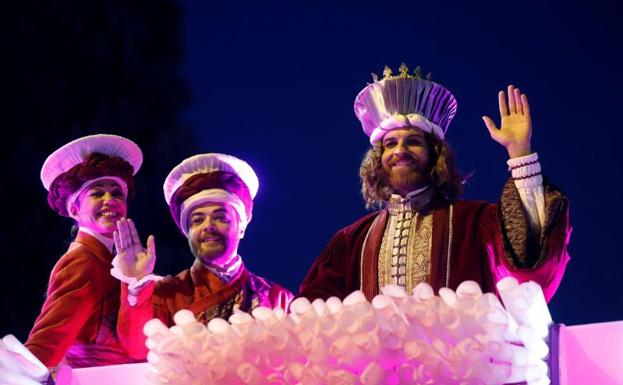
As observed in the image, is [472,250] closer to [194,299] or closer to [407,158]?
[407,158]

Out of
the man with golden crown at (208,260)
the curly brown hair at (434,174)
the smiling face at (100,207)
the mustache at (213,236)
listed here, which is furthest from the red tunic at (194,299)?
the curly brown hair at (434,174)

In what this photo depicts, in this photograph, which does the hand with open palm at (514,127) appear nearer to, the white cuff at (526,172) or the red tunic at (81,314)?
the white cuff at (526,172)

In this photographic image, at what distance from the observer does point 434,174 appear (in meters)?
3.39

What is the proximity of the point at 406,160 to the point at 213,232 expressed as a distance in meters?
0.65

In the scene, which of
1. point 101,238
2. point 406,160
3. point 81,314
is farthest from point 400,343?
point 101,238

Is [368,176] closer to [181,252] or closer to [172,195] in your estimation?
[172,195]

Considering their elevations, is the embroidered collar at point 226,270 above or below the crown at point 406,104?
below

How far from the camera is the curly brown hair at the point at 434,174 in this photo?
11.1 feet

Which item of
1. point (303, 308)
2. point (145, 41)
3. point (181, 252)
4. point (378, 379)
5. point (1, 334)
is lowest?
point (378, 379)

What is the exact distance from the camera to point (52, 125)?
5820mm

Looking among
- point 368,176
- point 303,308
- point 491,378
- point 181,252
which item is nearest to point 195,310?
point 368,176

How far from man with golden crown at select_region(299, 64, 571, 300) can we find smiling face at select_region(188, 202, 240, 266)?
37cm

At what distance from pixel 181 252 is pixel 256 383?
322 cm

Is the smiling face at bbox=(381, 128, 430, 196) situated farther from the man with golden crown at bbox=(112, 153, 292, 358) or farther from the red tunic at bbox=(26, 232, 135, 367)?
the red tunic at bbox=(26, 232, 135, 367)
